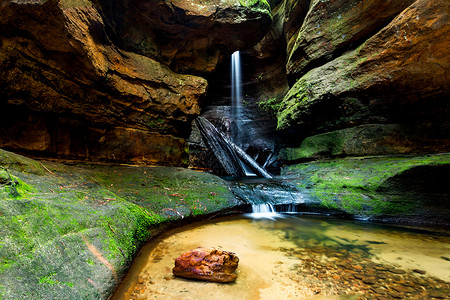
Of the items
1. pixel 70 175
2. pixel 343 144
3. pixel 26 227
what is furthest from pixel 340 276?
pixel 343 144

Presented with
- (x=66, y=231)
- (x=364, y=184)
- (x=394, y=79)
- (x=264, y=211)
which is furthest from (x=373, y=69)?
(x=66, y=231)

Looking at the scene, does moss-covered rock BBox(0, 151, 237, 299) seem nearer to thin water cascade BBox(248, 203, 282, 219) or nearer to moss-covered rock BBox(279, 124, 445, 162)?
thin water cascade BBox(248, 203, 282, 219)

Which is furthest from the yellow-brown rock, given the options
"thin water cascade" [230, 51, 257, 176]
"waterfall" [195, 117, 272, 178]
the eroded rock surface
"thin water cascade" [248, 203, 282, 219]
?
"thin water cascade" [230, 51, 257, 176]

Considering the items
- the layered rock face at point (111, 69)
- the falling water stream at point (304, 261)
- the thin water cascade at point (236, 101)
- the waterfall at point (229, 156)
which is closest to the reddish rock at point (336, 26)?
the layered rock face at point (111, 69)

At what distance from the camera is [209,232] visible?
2947 millimetres

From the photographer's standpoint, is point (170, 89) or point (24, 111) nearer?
point (24, 111)

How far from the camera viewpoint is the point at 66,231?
153cm

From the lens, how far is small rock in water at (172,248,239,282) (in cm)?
167

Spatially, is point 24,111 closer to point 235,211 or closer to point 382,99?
point 235,211

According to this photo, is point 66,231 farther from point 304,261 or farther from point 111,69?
point 111,69

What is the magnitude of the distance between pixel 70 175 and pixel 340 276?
3.94 m

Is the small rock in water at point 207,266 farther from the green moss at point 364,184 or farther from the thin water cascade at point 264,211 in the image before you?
the green moss at point 364,184

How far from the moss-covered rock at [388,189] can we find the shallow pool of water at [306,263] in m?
0.61

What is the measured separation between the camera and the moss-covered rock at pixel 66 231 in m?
1.09
